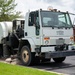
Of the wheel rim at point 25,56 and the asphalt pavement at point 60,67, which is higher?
the wheel rim at point 25,56

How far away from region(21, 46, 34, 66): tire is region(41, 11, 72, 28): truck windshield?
5.48ft

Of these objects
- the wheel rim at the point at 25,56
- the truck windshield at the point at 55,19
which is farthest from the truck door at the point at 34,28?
the wheel rim at the point at 25,56

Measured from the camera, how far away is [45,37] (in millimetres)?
14492

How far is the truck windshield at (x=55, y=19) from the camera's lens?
14617 millimetres

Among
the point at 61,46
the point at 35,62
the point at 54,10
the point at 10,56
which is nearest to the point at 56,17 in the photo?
the point at 54,10

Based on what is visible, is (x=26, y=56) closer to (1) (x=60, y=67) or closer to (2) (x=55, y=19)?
(1) (x=60, y=67)

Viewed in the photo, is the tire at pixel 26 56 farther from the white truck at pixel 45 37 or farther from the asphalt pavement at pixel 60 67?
the asphalt pavement at pixel 60 67

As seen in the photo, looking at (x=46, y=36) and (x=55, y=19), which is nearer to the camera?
(x=46, y=36)

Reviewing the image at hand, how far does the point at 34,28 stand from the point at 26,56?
1.58 meters

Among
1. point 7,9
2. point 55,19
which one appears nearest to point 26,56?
point 55,19

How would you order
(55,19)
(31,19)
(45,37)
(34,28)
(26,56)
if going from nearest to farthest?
(45,37), (34,28), (31,19), (55,19), (26,56)

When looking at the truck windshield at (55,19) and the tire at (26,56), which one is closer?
the truck windshield at (55,19)

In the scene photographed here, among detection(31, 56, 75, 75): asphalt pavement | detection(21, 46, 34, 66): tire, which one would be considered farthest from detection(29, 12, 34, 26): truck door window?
detection(31, 56, 75, 75): asphalt pavement

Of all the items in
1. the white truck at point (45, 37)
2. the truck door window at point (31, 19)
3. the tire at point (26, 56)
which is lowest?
the tire at point (26, 56)
